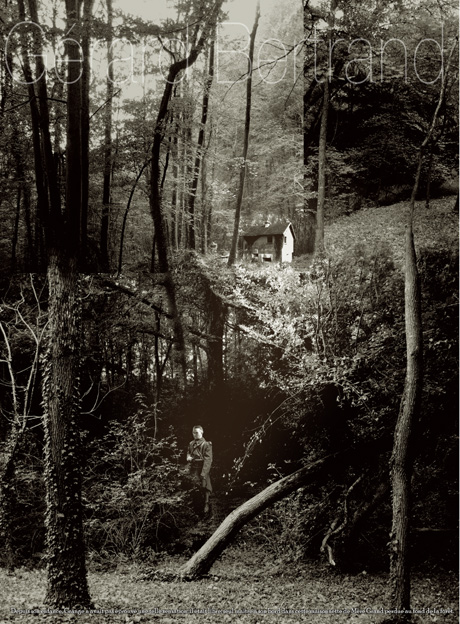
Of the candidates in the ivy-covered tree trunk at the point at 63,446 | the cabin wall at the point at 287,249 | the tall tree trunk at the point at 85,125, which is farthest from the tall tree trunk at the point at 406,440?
the tall tree trunk at the point at 85,125

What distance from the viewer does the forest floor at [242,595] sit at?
3.05 m

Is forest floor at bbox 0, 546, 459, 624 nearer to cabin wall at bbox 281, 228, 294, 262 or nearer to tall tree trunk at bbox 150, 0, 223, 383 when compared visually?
tall tree trunk at bbox 150, 0, 223, 383

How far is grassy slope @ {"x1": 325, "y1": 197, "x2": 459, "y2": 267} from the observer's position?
148 inches

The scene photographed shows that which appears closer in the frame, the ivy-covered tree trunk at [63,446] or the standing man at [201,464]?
the ivy-covered tree trunk at [63,446]

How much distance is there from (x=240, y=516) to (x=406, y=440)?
1258mm

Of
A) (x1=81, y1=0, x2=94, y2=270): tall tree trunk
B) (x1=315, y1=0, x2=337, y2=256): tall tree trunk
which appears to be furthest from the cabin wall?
(x1=81, y1=0, x2=94, y2=270): tall tree trunk

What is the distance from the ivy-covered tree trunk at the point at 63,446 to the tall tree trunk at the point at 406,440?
1.97m

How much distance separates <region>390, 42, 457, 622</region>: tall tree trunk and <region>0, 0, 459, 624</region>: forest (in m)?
0.01

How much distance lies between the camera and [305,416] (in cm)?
367

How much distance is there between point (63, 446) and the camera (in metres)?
3.16

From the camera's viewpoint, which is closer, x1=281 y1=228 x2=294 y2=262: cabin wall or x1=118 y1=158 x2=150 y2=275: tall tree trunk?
x1=118 y1=158 x2=150 y2=275: tall tree trunk

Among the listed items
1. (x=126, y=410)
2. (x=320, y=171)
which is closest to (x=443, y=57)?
(x=320, y=171)

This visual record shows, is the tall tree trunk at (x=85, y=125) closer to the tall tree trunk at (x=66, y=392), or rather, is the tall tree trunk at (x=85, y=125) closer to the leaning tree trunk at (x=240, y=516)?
the tall tree trunk at (x=66, y=392)

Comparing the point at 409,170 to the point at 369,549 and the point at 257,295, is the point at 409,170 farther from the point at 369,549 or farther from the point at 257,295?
the point at 369,549
